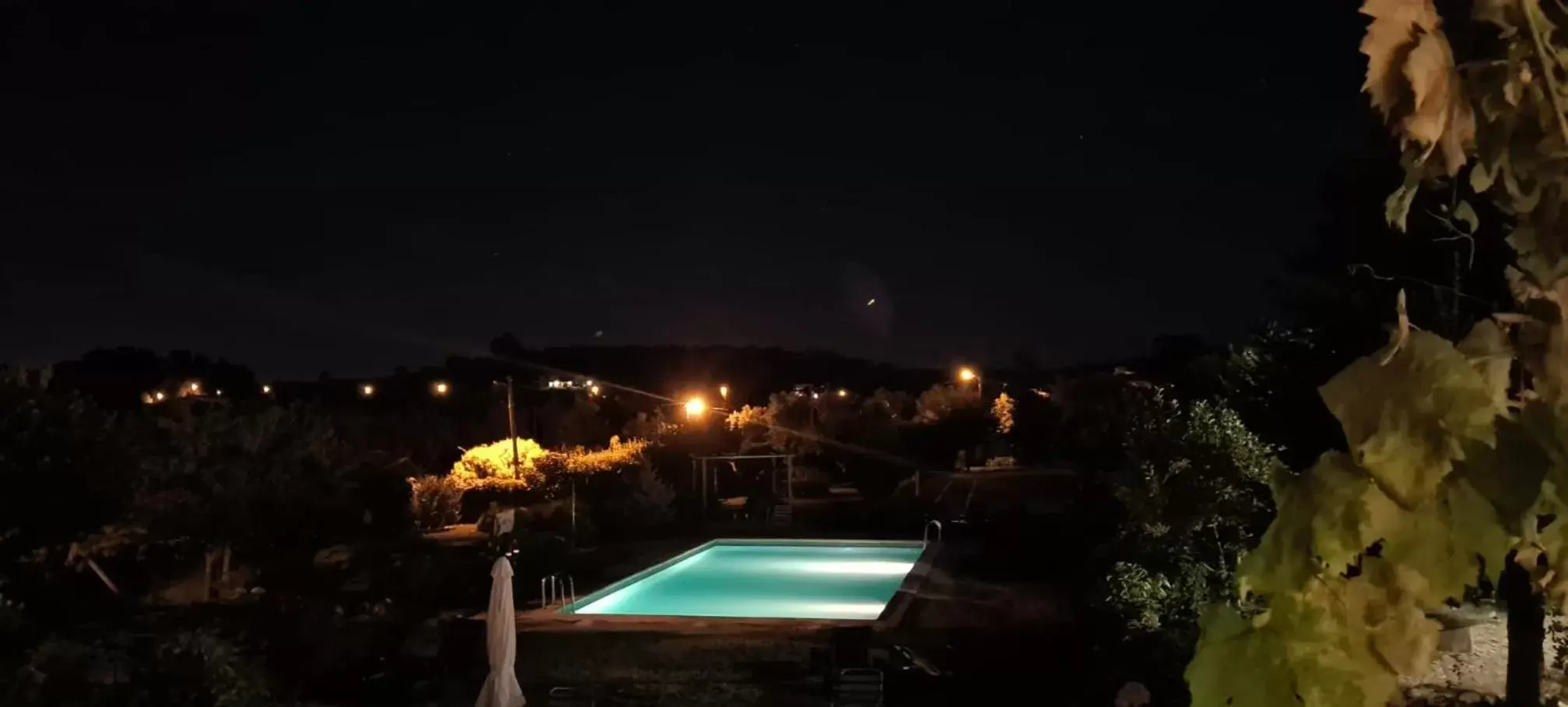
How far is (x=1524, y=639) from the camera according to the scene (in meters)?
2.50

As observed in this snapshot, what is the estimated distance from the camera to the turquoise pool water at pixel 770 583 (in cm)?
1540

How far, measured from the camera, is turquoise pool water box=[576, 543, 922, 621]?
15398 mm

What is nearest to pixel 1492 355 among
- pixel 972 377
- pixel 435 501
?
pixel 435 501

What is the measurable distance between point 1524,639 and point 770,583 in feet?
51.0

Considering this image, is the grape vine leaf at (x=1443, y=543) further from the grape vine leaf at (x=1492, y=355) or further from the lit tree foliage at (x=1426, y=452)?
the grape vine leaf at (x=1492, y=355)

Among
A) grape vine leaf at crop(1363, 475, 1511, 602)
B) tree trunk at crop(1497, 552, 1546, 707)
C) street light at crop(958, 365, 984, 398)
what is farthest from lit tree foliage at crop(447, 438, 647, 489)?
Answer: grape vine leaf at crop(1363, 475, 1511, 602)

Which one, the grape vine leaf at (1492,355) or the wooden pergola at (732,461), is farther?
the wooden pergola at (732,461)

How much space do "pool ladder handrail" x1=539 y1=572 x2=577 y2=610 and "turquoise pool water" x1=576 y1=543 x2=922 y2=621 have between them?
0.22m

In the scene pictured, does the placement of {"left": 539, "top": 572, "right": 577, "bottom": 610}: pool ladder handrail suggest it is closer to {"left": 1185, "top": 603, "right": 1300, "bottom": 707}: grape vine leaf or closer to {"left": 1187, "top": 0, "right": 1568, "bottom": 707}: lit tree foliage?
{"left": 1185, "top": 603, "right": 1300, "bottom": 707}: grape vine leaf

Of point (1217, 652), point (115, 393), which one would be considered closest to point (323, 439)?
point (1217, 652)

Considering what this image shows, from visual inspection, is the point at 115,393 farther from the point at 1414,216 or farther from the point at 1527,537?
the point at 1527,537

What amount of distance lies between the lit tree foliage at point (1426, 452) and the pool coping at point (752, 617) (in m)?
10.5

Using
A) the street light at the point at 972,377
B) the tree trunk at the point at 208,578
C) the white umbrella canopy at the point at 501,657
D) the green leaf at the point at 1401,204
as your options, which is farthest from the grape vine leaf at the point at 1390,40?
the street light at the point at 972,377

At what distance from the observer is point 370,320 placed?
141 feet
